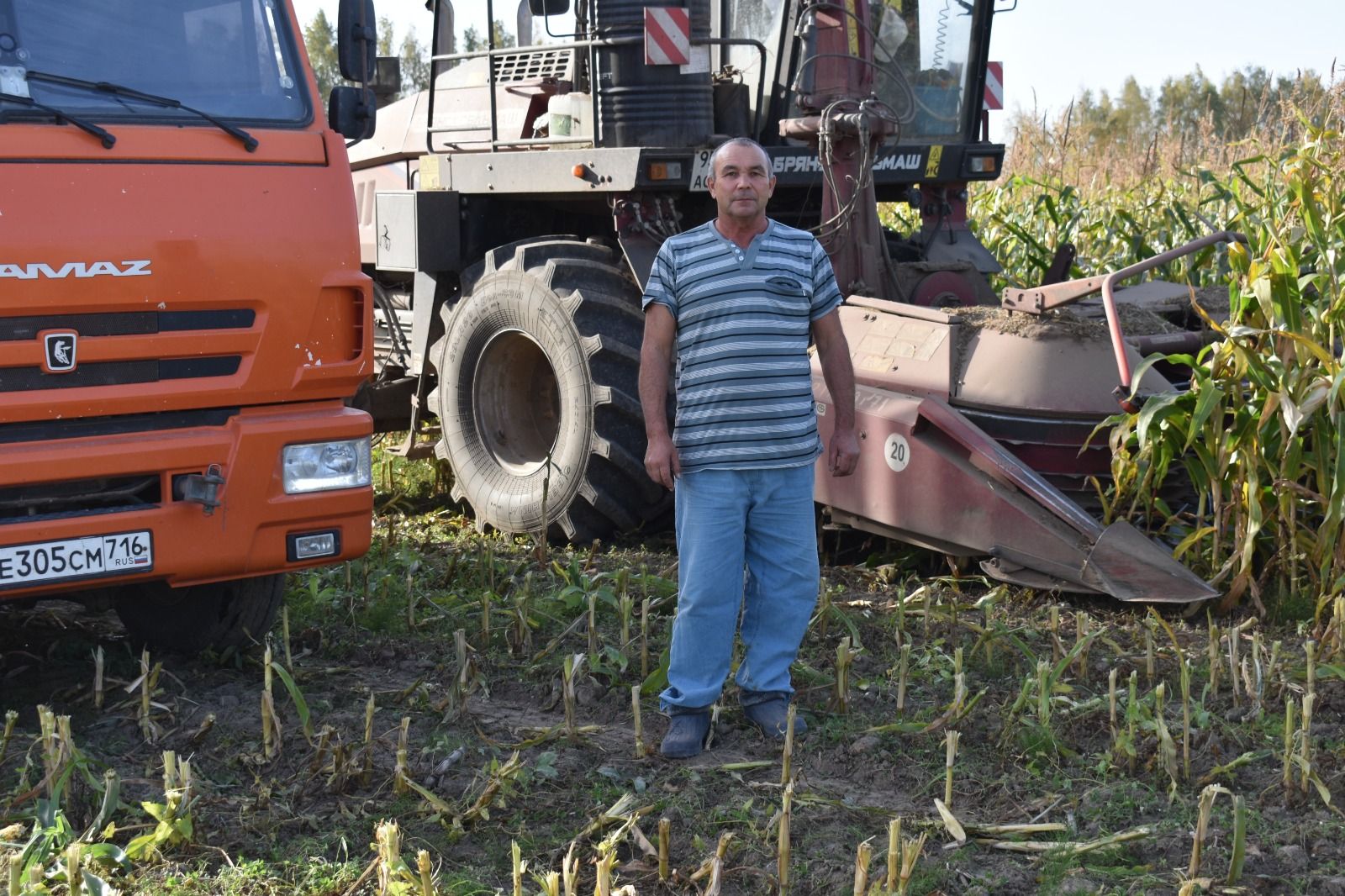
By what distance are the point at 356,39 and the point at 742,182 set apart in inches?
64.4

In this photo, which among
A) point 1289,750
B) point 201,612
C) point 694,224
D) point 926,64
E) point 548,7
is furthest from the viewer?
point 926,64

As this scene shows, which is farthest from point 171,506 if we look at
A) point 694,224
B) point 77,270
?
point 694,224

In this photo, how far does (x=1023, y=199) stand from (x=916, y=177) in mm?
4367

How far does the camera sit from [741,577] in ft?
13.3

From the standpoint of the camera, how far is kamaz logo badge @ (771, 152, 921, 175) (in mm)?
6395

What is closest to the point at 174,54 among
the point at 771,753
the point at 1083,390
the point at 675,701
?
the point at 675,701

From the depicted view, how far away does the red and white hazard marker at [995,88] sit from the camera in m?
7.41

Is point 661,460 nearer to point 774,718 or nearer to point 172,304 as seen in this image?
point 774,718

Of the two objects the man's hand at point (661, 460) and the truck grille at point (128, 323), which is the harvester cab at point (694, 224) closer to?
the man's hand at point (661, 460)

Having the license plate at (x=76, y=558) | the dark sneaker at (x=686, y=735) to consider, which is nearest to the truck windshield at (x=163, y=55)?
the license plate at (x=76, y=558)

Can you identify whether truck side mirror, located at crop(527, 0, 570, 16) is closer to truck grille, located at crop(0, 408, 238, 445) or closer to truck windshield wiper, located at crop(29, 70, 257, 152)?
truck windshield wiper, located at crop(29, 70, 257, 152)

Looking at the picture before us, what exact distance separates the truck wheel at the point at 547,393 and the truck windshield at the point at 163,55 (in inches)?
74.2

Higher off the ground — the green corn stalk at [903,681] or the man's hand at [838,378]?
the man's hand at [838,378]

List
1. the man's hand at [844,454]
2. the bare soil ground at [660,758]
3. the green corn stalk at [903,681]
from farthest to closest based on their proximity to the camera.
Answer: the green corn stalk at [903,681], the man's hand at [844,454], the bare soil ground at [660,758]
